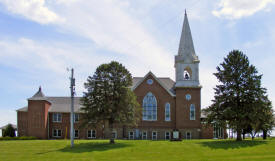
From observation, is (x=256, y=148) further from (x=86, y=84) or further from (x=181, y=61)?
(x=181, y=61)

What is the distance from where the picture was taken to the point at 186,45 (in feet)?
187

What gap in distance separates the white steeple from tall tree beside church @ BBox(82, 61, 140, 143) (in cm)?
1648

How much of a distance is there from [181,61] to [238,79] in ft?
50.5

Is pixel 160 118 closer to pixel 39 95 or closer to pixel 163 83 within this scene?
pixel 163 83

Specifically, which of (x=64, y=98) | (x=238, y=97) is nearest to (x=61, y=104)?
(x=64, y=98)

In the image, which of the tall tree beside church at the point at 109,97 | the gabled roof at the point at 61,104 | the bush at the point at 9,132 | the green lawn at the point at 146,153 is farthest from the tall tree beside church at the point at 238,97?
the bush at the point at 9,132

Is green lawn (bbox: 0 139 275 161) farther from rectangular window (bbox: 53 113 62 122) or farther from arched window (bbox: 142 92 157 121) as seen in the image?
rectangular window (bbox: 53 113 62 122)

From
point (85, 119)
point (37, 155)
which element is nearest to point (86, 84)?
point (85, 119)

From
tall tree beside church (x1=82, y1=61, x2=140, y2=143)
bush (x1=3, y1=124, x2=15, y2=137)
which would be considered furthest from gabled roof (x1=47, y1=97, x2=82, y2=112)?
tall tree beside church (x1=82, y1=61, x2=140, y2=143)

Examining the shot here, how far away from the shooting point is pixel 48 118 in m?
57.0

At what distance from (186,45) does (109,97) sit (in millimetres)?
21985

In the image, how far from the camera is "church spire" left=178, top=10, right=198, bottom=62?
56.2m

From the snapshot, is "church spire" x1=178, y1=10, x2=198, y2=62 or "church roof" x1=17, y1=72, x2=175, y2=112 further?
"church spire" x1=178, y1=10, x2=198, y2=62

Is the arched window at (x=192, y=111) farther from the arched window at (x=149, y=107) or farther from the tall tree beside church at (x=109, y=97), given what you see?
the tall tree beside church at (x=109, y=97)
